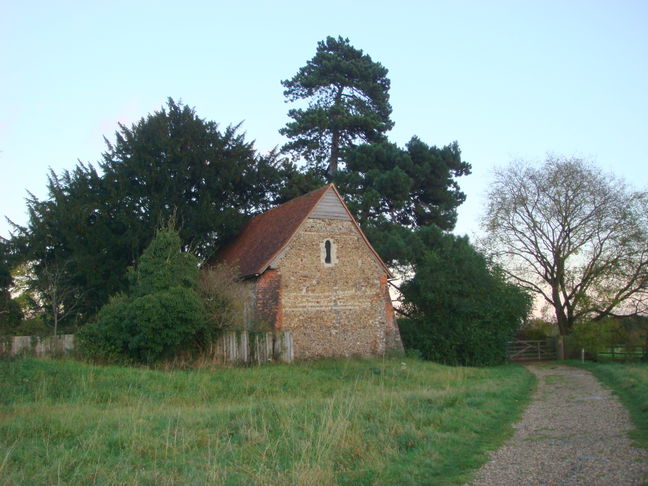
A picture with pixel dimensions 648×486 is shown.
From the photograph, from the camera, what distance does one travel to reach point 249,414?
430 inches

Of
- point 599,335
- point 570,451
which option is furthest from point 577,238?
point 570,451

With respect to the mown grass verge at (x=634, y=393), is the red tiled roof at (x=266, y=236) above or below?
above

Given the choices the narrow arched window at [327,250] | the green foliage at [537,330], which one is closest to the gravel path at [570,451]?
the narrow arched window at [327,250]

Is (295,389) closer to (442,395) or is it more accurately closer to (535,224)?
(442,395)

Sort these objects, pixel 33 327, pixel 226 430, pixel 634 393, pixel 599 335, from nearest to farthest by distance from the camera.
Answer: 1. pixel 226 430
2. pixel 634 393
3. pixel 33 327
4. pixel 599 335

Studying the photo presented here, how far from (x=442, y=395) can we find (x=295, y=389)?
4.59 meters

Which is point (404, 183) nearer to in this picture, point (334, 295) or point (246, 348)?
point (334, 295)

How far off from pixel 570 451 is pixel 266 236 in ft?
63.4

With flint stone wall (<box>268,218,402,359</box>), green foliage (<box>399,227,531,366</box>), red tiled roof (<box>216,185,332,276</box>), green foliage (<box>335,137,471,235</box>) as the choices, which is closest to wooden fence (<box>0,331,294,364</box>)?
flint stone wall (<box>268,218,402,359</box>)

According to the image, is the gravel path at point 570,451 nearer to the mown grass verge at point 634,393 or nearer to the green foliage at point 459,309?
the mown grass verge at point 634,393

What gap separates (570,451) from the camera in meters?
8.70

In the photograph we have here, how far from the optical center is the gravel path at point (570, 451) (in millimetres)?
7242

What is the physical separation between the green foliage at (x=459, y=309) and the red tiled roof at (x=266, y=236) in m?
7.85

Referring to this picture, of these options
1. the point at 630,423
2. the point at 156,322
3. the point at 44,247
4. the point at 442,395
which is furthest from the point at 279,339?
the point at 44,247
